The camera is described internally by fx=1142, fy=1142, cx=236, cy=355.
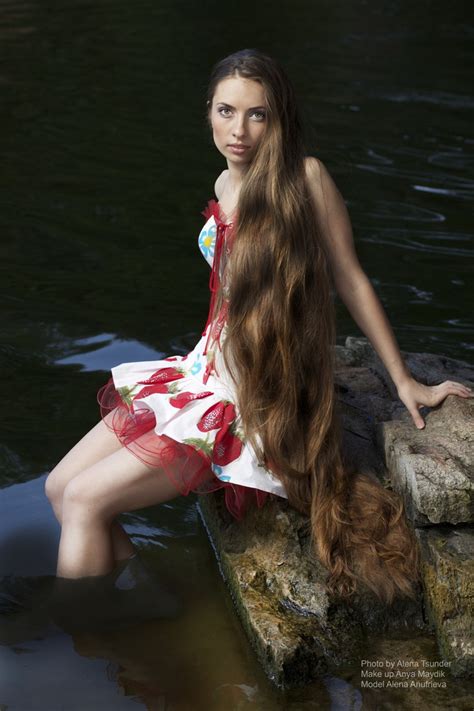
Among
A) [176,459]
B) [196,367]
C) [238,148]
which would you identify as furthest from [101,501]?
[238,148]

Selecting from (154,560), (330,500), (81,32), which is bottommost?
(81,32)

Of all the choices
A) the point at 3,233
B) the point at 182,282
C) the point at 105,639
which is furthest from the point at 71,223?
the point at 105,639

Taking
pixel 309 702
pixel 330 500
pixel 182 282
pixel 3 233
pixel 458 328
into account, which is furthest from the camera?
pixel 3 233

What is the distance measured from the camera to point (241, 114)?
3.26 meters

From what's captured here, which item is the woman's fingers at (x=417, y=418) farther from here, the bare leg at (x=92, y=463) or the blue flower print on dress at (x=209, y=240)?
the bare leg at (x=92, y=463)

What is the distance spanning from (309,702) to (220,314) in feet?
3.74

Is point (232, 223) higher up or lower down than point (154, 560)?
higher up

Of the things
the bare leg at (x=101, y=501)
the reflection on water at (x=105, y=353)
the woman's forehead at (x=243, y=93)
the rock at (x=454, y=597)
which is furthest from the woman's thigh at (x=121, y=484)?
the reflection on water at (x=105, y=353)

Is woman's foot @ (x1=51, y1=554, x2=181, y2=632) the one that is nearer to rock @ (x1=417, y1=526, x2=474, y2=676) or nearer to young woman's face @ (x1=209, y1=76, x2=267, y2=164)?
rock @ (x1=417, y1=526, x2=474, y2=676)

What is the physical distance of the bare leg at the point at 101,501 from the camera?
10.8 ft

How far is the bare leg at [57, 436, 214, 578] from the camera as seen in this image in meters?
3.28

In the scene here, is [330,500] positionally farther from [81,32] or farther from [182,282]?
[81,32]

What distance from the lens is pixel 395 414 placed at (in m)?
3.57

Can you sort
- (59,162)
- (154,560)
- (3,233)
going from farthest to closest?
(59,162), (3,233), (154,560)
